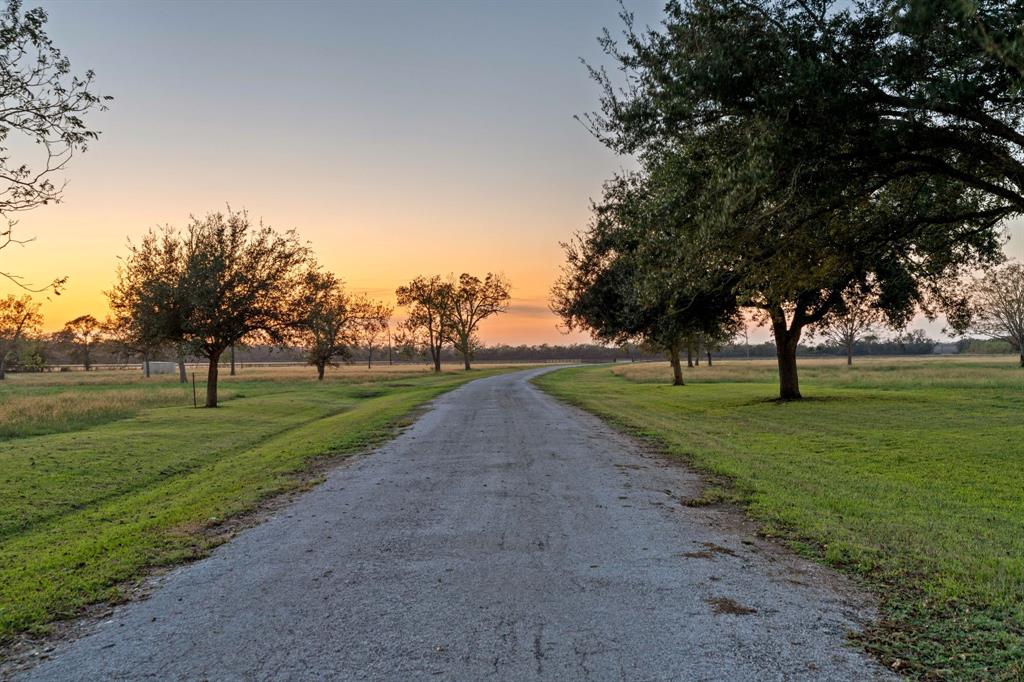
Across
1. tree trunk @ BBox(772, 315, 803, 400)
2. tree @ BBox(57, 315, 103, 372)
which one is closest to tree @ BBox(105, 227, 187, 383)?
tree trunk @ BBox(772, 315, 803, 400)

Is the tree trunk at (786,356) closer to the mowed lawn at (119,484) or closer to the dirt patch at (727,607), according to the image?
the mowed lawn at (119,484)

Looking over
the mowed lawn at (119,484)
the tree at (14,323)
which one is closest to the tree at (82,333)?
the tree at (14,323)

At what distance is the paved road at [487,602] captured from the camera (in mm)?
4066

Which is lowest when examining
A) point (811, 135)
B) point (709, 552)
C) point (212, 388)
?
point (709, 552)

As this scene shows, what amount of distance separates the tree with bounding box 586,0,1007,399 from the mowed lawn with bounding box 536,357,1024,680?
448 centimetres

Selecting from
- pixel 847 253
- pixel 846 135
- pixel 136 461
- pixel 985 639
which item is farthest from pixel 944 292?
pixel 136 461

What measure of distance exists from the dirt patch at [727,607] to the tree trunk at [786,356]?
2354 cm

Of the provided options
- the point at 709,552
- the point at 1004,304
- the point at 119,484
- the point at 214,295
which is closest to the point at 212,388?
the point at 214,295

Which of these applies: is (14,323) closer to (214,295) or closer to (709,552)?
(214,295)

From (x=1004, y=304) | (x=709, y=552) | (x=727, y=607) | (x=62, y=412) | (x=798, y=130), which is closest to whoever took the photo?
(x=727, y=607)

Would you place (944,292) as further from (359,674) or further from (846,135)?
(359,674)

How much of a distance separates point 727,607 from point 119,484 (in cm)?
1117

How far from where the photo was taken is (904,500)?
29.1 feet

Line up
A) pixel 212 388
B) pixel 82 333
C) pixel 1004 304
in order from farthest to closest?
pixel 82 333 < pixel 1004 304 < pixel 212 388
